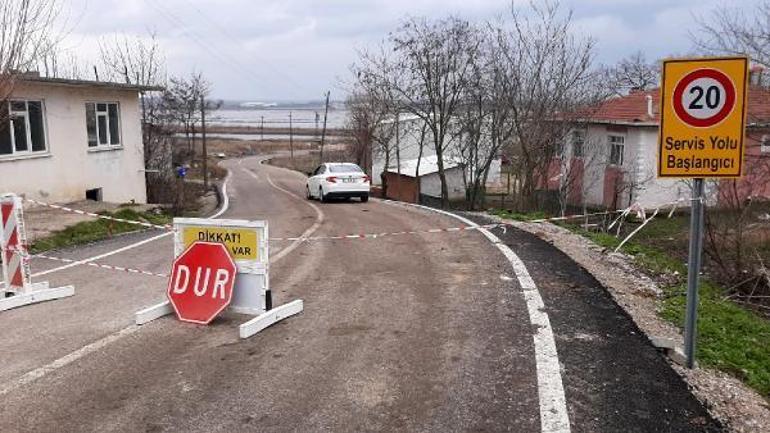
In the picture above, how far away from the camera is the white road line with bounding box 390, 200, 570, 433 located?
414 cm

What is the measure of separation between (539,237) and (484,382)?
7.17 meters

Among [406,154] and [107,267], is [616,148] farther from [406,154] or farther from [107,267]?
[107,267]

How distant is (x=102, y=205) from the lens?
59.0ft

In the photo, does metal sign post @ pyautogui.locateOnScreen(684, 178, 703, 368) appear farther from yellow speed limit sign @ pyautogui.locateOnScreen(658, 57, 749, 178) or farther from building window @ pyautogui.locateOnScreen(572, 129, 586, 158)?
building window @ pyautogui.locateOnScreen(572, 129, 586, 158)

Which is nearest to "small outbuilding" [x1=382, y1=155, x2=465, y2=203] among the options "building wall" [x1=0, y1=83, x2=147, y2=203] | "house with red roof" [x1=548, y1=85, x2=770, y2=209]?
"house with red roof" [x1=548, y1=85, x2=770, y2=209]

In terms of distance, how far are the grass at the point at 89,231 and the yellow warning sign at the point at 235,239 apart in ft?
20.6

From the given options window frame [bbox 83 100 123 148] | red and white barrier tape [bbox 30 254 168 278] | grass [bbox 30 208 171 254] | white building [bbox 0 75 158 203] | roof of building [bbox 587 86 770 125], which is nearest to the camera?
red and white barrier tape [bbox 30 254 168 278]

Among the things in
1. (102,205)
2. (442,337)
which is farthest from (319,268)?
(102,205)

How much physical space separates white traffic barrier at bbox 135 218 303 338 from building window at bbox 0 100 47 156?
38.5 feet

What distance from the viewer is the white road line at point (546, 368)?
414 cm

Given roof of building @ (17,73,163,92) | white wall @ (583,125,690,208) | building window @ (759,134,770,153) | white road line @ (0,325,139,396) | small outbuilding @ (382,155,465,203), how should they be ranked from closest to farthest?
white road line @ (0,325,139,396) → building window @ (759,134,770,153) → roof of building @ (17,73,163,92) → white wall @ (583,125,690,208) → small outbuilding @ (382,155,465,203)

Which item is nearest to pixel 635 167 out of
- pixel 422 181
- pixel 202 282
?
pixel 422 181

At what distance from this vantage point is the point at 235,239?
655 cm

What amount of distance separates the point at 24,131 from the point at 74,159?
1948 millimetres
